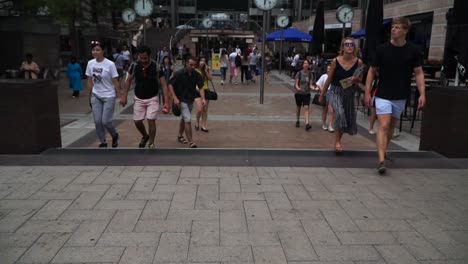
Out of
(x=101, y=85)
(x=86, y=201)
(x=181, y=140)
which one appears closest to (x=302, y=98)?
(x=181, y=140)

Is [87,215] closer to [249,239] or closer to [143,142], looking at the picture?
[249,239]

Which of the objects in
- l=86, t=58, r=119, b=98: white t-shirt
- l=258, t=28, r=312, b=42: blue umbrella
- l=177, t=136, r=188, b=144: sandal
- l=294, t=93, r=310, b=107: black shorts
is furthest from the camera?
l=258, t=28, r=312, b=42: blue umbrella

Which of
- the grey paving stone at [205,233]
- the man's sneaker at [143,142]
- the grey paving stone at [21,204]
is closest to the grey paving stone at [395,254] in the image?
the grey paving stone at [205,233]

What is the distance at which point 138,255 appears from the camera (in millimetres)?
3180

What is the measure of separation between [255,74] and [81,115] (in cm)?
1451

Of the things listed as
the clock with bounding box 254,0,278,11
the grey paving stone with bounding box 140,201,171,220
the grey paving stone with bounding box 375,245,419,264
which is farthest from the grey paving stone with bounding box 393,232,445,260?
the clock with bounding box 254,0,278,11

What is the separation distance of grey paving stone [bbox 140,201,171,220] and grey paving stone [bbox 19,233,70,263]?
0.70 metres

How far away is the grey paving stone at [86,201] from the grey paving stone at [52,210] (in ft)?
0.23

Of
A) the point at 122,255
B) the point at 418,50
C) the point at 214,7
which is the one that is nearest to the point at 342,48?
the point at 418,50

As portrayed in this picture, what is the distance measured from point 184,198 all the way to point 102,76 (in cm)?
309

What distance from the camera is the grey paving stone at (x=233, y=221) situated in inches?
143

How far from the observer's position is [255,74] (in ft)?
78.2

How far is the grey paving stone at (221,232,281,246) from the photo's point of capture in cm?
339

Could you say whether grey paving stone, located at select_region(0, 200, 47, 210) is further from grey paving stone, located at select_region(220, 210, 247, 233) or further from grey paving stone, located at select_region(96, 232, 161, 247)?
grey paving stone, located at select_region(220, 210, 247, 233)
